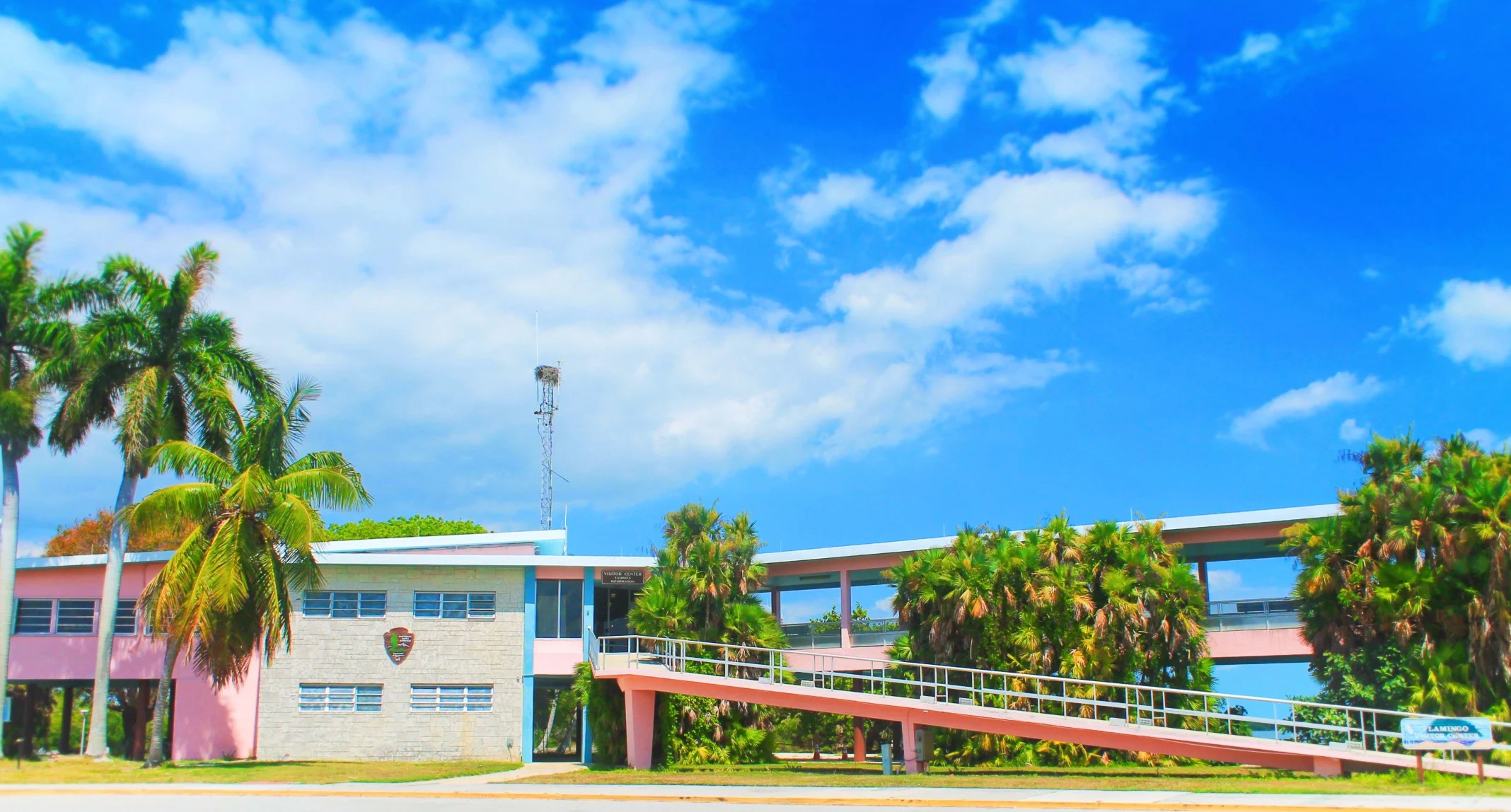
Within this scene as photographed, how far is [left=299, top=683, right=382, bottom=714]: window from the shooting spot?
3014 cm

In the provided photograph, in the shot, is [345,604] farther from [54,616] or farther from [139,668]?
[54,616]

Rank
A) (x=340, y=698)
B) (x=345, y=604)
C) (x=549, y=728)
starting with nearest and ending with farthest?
1. (x=340, y=698)
2. (x=345, y=604)
3. (x=549, y=728)

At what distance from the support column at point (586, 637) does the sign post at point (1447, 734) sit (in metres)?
19.0

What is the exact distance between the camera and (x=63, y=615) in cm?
3114

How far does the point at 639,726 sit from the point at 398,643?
25.1ft

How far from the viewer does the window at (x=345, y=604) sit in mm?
30734

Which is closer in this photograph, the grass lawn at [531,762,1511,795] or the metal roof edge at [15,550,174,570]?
the grass lawn at [531,762,1511,795]

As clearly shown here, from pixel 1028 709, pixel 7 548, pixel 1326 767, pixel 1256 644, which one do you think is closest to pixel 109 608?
pixel 7 548

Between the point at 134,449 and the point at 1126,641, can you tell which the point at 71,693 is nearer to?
the point at 134,449

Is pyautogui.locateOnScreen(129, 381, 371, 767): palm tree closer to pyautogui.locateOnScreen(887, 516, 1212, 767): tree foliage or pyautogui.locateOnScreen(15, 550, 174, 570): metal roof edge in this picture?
pyautogui.locateOnScreen(15, 550, 174, 570): metal roof edge

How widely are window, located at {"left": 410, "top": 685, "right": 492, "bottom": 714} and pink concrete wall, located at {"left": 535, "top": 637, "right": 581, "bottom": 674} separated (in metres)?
1.53

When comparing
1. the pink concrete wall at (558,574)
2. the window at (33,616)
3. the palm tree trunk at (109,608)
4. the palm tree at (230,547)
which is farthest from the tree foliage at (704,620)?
the window at (33,616)

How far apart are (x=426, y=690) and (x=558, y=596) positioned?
423 cm

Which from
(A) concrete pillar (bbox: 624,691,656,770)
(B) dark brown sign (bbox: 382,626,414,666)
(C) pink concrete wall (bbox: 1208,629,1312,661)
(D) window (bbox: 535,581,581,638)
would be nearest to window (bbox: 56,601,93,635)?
(B) dark brown sign (bbox: 382,626,414,666)
